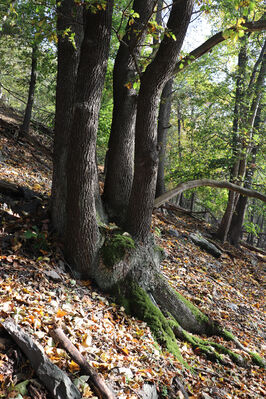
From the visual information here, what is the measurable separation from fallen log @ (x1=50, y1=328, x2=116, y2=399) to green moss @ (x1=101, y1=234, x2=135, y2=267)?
1646 millimetres

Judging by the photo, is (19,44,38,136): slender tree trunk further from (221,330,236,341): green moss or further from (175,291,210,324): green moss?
(221,330,236,341): green moss

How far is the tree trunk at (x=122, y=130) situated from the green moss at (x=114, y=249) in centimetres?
72

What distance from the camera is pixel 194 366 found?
178 inches

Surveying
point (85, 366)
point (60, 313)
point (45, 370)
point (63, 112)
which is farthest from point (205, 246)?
point (45, 370)

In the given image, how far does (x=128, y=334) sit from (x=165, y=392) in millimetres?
918

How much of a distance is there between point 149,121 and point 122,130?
0.86 metres

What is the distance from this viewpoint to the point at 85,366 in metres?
2.95

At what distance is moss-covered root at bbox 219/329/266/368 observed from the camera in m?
5.30

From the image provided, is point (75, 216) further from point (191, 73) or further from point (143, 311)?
point (191, 73)

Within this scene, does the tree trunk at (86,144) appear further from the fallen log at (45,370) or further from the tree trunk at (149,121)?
the fallen log at (45,370)

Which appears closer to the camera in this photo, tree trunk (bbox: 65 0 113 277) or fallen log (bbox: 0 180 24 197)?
tree trunk (bbox: 65 0 113 277)

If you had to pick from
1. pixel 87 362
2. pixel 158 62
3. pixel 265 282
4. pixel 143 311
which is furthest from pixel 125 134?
pixel 265 282

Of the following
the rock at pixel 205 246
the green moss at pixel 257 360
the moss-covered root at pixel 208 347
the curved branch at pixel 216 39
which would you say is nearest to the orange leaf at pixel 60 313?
the moss-covered root at pixel 208 347

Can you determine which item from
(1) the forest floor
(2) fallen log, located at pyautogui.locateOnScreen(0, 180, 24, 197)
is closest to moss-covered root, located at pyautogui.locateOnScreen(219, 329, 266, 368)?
(1) the forest floor
